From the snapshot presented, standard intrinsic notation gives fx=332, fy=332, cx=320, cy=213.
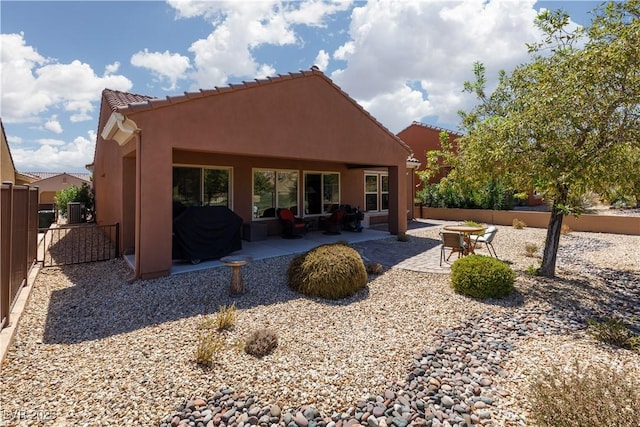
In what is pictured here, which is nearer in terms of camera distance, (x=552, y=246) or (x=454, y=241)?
(x=552, y=246)

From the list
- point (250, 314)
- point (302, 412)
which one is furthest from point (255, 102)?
point (302, 412)

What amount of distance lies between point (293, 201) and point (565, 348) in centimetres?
997

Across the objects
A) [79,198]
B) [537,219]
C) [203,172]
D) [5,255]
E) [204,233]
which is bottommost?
[5,255]

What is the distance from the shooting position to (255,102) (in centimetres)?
843

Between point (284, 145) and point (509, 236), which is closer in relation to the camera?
point (284, 145)

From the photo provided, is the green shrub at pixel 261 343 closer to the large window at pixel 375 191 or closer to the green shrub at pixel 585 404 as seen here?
the green shrub at pixel 585 404

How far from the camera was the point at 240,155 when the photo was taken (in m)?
9.95

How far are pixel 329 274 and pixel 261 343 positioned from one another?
7.84 feet

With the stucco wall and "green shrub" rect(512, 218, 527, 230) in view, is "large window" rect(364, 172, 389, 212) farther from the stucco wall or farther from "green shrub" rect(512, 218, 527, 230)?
"green shrub" rect(512, 218, 527, 230)

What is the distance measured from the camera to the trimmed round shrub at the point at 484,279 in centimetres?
637

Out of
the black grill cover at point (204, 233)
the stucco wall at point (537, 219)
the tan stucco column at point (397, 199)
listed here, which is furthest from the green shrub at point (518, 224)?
the black grill cover at point (204, 233)

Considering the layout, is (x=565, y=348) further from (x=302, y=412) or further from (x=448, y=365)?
(x=302, y=412)

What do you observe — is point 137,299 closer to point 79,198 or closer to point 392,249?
point 392,249

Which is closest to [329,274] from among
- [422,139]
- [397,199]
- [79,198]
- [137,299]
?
[137,299]
